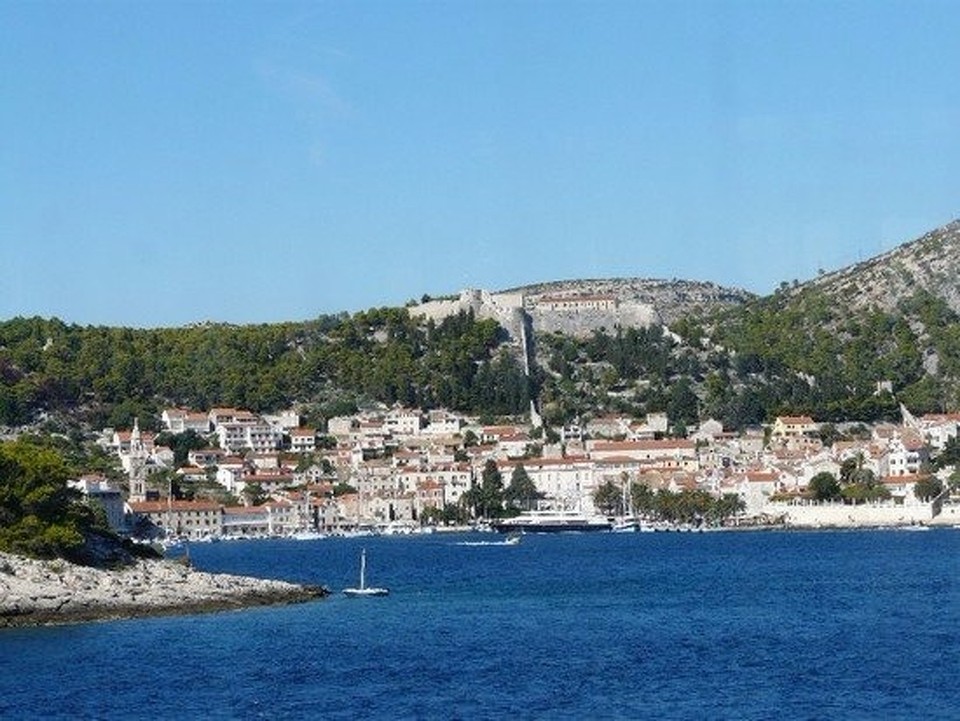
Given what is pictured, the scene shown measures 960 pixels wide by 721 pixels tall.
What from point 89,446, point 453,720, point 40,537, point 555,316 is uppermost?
point 555,316

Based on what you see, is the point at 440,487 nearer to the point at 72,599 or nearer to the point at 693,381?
the point at 693,381

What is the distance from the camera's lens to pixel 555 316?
4860 inches

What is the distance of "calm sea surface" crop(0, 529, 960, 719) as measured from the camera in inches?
1035

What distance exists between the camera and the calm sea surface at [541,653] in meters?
26.3

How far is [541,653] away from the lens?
32094 millimetres

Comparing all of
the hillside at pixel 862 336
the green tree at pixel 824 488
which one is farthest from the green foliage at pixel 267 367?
the green tree at pixel 824 488

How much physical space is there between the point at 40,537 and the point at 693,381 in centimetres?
7773

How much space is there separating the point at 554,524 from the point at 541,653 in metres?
56.3

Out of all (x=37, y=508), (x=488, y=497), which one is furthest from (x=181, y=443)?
(x=37, y=508)

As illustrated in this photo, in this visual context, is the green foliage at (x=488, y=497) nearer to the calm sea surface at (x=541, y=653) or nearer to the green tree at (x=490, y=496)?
the green tree at (x=490, y=496)

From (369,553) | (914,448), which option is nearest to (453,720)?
(369,553)

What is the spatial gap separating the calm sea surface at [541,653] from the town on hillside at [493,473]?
34383 mm

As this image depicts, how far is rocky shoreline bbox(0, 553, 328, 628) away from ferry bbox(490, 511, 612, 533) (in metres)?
45.7

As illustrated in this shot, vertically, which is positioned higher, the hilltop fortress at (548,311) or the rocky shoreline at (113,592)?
the hilltop fortress at (548,311)
